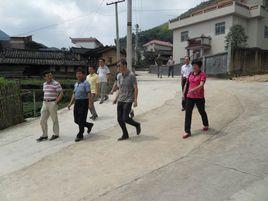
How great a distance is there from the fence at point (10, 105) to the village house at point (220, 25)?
25.6 m

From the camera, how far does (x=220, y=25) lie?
124ft

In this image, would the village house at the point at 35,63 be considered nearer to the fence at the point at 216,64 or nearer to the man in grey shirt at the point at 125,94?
the fence at the point at 216,64

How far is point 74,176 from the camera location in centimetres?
643

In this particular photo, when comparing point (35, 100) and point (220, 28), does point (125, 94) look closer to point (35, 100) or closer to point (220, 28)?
point (35, 100)

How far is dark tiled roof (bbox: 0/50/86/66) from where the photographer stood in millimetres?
31016

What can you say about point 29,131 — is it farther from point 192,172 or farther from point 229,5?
point 229,5

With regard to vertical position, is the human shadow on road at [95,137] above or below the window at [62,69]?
below

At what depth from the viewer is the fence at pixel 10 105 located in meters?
12.4

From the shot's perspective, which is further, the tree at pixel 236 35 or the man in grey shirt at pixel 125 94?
the tree at pixel 236 35

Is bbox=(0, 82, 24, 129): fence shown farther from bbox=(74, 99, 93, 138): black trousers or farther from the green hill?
the green hill

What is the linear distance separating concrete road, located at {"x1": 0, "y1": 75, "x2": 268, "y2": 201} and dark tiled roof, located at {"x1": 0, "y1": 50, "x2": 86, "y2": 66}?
22.2 m

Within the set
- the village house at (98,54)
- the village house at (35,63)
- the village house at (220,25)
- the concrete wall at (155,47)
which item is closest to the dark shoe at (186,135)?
the village house at (35,63)

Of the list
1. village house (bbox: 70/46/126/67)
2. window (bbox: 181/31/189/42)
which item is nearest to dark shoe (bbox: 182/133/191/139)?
village house (bbox: 70/46/126/67)

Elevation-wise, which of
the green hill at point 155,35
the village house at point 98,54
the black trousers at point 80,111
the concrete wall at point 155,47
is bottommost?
the black trousers at point 80,111
